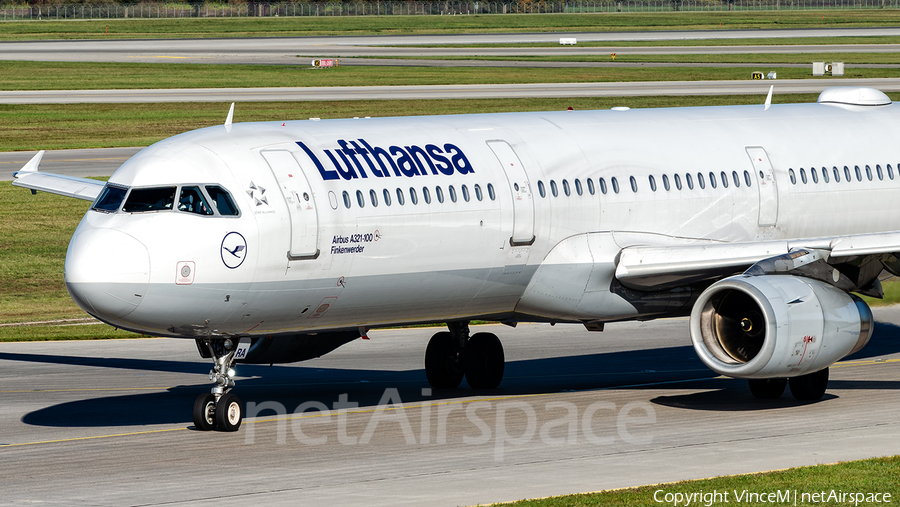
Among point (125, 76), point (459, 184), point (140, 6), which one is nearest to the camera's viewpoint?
point (459, 184)

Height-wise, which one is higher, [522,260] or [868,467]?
[522,260]

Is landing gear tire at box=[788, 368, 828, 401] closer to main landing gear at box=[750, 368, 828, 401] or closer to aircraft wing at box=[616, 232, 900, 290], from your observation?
main landing gear at box=[750, 368, 828, 401]

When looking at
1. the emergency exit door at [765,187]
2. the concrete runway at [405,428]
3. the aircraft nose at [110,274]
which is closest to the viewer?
the concrete runway at [405,428]

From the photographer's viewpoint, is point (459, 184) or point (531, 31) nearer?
point (459, 184)

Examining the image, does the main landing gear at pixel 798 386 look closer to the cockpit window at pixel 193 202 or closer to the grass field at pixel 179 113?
the cockpit window at pixel 193 202

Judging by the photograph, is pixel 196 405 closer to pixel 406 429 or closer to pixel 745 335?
pixel 406 429

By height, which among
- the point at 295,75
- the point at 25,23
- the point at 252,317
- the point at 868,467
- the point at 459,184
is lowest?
the point at 868,467

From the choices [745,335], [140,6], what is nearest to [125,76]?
[745,335]

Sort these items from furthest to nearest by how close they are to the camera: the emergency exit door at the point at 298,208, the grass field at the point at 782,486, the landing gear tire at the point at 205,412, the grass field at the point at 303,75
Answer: the grass field at the point at 303,75, the landing gear tire at the point at 205,412, the emergency exit door at the point at 298,208, the grass field at the point at 782,486

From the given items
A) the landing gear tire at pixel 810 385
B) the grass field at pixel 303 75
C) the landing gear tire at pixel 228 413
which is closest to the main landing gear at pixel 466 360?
the landing gear tire at pixel 810 385

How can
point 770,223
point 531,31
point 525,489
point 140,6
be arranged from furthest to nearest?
1. point 140,6
2. point 531,31
3. point 770,223
4. point 525,489

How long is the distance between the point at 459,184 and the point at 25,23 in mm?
157376

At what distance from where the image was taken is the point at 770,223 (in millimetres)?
26688

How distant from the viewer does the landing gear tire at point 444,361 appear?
2691 centimetres
